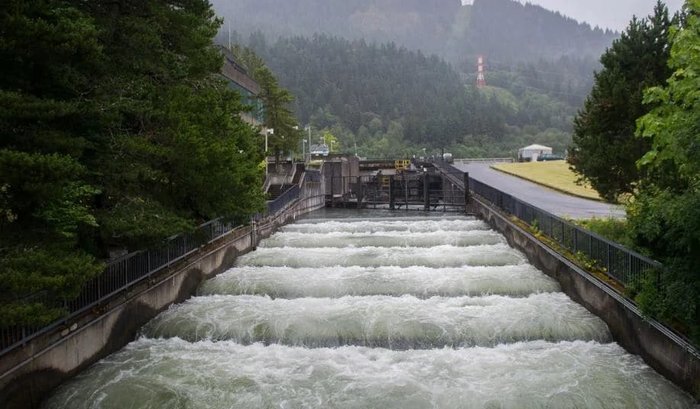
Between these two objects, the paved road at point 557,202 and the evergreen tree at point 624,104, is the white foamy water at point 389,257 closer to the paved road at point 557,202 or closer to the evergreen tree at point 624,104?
the evergreen tree at point 624,104

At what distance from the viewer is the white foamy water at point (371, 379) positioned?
1028 centimetres

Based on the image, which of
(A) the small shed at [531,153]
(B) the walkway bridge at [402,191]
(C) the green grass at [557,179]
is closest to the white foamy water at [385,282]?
(C) the green grass at [557,179]

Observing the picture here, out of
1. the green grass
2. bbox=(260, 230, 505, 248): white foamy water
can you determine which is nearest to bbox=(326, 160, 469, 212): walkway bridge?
the green grass

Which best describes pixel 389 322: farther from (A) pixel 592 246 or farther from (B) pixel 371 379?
(A) pixel 592 246

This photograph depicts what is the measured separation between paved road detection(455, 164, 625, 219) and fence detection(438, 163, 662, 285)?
344 cm

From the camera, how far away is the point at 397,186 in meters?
56.1

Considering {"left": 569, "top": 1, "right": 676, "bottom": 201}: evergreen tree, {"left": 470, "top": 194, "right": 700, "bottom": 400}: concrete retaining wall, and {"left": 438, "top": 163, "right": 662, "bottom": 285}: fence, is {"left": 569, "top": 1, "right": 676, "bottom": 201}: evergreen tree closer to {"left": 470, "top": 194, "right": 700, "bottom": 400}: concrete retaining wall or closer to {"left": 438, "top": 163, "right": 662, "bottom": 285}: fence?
{"left": 438, "top": 163, "right": 662, "bottom": 285}: fence

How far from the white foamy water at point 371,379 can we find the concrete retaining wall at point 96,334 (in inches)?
14.8

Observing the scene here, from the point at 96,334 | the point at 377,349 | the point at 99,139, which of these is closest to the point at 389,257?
the point at 377,349

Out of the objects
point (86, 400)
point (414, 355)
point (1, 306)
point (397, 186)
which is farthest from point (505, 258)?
point (397, 186)

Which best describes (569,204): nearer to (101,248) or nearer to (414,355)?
(414,355)

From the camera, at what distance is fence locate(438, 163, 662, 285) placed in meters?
12.9

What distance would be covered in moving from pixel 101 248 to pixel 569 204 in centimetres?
2710

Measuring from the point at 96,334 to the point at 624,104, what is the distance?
1714 centimetres
